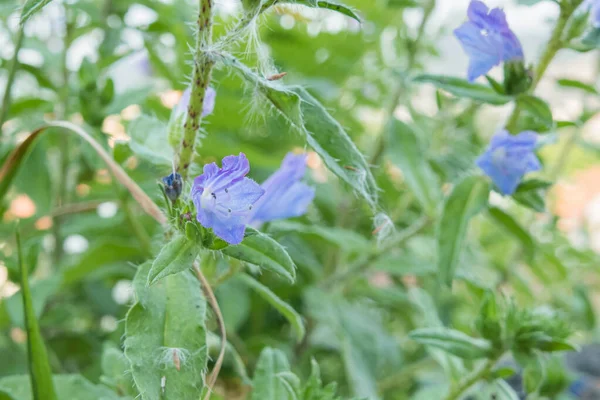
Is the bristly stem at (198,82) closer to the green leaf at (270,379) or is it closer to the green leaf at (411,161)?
the green leaf at (270,379)

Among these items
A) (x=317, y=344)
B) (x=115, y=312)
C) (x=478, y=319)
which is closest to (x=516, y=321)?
(x=478, y=319)

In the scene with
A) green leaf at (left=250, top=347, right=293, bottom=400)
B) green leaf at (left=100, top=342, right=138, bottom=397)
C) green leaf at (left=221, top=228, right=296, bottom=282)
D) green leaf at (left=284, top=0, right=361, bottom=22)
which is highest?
green leaf at (left=284, top=0, right=361, bottom=22)

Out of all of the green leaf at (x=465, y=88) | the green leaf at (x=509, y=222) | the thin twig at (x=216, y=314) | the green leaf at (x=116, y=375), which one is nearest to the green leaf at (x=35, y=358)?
the green leaf at (x=116, y=375)

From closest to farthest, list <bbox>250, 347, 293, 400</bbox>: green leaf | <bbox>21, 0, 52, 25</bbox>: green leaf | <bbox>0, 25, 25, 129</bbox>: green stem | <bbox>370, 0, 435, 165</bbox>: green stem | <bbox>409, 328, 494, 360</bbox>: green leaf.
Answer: <bbox>21, 0, 52, 25</bbox>: green leaf
<bbox>250, 347, 293, 400</bbox>: green leaf
<bbox>409, 328, 494, 360</bbox>: green leaf
<bbox>0, 25, 25, 129</bbox>: green stem
<bbox>370, 0, 435, 165</bbox>: green stem

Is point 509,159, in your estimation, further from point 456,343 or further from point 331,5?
point 331,5

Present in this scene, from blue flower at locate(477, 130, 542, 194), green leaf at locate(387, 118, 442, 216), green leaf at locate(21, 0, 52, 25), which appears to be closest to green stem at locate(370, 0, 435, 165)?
green leaf at locate(387, 118, 442, 216)

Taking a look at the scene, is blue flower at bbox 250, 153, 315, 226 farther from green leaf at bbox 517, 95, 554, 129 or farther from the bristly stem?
green leaf at bbox 517, 95, 554, 129

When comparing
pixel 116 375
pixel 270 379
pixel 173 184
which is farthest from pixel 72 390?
pixel 173 184
